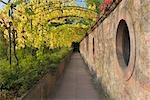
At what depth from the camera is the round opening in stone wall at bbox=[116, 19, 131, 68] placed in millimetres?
6351

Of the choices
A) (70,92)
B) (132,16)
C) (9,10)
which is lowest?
(70,92)

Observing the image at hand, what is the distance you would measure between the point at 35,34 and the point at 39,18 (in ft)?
2.62

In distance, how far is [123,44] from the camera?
260 inches

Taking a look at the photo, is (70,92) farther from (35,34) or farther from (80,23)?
(80,23)

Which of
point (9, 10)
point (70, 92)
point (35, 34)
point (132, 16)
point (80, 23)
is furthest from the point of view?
point (80, 23)

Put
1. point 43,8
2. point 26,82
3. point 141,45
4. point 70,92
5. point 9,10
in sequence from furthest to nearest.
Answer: point 43,8 → point 70,92 → point 9,10 → point 26,82 → point 141,45

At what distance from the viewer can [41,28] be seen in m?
13.6

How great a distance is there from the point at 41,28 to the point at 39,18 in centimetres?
53

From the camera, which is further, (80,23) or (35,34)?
(80,23)

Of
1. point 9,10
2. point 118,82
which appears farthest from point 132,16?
point 9,10

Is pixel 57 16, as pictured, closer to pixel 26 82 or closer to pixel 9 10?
pixel 9 10

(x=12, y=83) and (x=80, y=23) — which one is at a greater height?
(x=80, y=23)

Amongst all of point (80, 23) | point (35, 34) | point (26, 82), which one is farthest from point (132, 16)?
point (80, 23)

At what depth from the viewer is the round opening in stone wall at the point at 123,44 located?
250 inches
